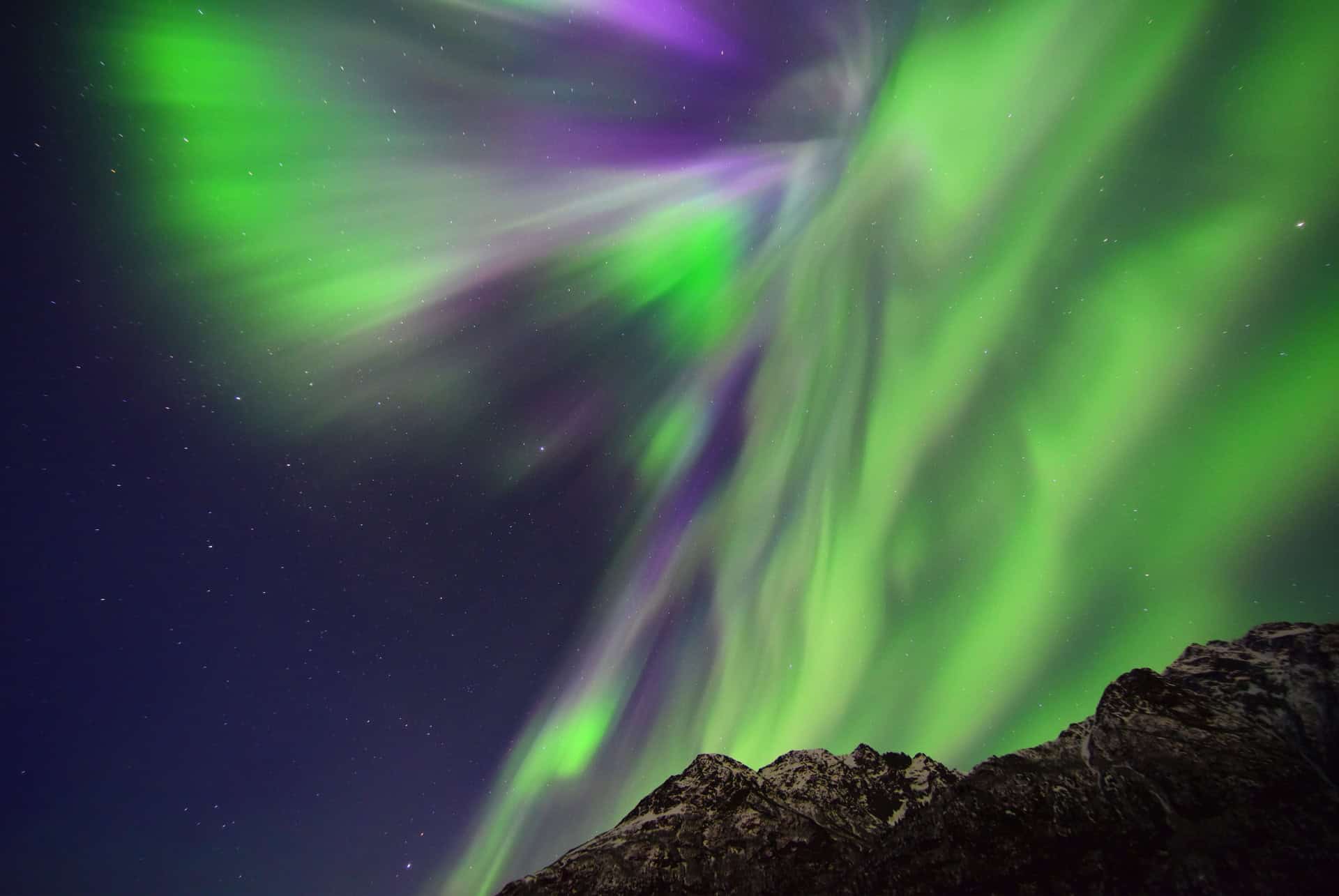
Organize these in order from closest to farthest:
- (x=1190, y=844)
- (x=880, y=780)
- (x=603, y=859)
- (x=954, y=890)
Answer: (x=1190, y=844)
(x=954, y=890)
(x=603, y=859)
(x=880, y=780)

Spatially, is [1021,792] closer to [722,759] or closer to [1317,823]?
[1317,823]

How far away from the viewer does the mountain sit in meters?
53.7

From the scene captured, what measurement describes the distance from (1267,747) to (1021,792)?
2711cm

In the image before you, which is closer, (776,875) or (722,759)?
(776,875)

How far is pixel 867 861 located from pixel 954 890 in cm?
1407

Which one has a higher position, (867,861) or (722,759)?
(722,759)

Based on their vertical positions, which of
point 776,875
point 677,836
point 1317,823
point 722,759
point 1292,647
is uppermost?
point 722,759

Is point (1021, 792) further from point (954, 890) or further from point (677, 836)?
point (677, 836)

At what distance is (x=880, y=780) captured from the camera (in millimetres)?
95938

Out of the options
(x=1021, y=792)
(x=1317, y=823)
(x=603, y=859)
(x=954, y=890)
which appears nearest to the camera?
(x=1317, y=823)

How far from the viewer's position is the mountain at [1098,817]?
5372 cm

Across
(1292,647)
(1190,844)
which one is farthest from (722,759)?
(1292,647)

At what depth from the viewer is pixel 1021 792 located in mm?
68062

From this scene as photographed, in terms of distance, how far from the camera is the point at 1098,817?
62.2m
